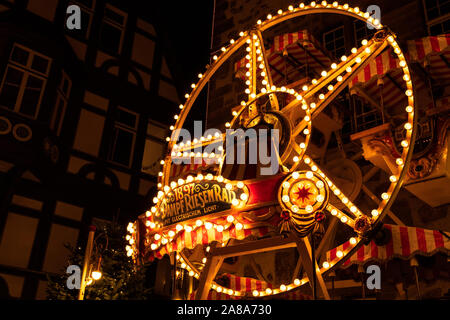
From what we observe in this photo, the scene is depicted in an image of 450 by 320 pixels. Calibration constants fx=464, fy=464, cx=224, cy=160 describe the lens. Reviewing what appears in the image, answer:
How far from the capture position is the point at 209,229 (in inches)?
265

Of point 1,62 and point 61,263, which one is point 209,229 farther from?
point 1,62

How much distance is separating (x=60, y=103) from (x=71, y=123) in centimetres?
79

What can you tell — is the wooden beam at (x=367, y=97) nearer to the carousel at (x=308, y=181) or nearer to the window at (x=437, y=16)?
the carousel at (x=308, y=181)

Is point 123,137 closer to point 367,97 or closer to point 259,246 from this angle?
point 367,97

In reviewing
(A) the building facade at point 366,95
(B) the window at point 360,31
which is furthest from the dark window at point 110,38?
(B) the window at point 360,31

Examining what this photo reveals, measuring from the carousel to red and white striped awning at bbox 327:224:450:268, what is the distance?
0.02m

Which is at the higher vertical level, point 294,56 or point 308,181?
point 294,56

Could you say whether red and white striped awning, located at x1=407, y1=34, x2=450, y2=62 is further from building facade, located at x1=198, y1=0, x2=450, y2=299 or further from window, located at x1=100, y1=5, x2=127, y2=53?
window, located at x1=100, y1=5, x2=127, y2=53

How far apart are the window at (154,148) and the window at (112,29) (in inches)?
127

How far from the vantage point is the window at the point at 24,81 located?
1396 centimetres

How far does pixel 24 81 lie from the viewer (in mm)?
14312

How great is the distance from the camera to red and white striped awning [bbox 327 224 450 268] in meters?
6.91

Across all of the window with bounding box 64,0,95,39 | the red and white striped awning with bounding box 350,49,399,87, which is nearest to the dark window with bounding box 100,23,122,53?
the window with bounding box 64,0,95,39

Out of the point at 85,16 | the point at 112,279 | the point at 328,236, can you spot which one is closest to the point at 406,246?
the point at 328,236
